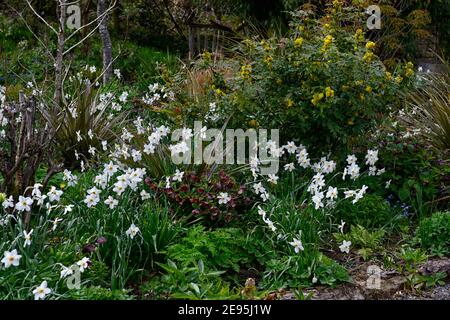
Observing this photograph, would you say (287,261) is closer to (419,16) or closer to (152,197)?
(152,197)

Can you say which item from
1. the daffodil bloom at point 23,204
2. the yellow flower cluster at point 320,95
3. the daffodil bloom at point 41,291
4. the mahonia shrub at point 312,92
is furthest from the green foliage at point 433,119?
the daffodil bloom at point 41,291

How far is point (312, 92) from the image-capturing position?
15.5ft

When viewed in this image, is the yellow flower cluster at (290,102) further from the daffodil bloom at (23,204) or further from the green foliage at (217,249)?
the daffodil bloom at (23,204)

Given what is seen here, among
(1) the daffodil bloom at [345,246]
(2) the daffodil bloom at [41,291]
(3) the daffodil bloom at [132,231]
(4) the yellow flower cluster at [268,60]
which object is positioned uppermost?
(4) the yellow flower cluster at [268,60]

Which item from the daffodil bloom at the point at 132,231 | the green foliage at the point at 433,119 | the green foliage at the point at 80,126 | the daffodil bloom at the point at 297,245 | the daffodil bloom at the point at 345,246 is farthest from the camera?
the green foliage at the point at 80,126

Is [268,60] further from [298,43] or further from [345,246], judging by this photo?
[345,246]

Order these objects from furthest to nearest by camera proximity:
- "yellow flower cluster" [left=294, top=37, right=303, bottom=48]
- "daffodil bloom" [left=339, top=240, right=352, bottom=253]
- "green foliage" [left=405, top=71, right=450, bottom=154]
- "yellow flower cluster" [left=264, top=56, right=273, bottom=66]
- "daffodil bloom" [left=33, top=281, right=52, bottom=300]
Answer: "green foliage" [left=405, top=71, right=450, bottom=154]
"yellow flower cluster" [left=264, top=56, right=273, bottom=66]
"yellow flower cluster" [left=294, top=37, right=303, bottom=48]
"daffodil bloom" [left=339, top=240, right=352, bottom=253]
"daffodil bloom" [left=33, top=281, right=52, bottom=300]

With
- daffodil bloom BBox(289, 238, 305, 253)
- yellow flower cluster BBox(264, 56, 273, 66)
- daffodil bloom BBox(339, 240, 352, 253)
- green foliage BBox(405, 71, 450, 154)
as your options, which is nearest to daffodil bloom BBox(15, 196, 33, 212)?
daffodil bloom BBox(289, 238, 305, 253)

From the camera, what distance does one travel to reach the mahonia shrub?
477 centimetres

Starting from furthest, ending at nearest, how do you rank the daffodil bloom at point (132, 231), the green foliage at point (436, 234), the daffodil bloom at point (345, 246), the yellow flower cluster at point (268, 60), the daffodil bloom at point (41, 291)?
the yellow flower cluster at point (268, 60) < the green foliage at point (436, 234) < the daffodil bloom at point (345, 246) < the daffodil bloom at point (132, 231) < the daffodil bloom at point (41, 291)

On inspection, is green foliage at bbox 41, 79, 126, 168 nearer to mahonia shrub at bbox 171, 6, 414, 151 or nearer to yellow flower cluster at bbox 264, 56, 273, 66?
mahonia shrub at bbox 171, 6, 414, 151

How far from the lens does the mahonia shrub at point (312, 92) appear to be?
4.77 metres
